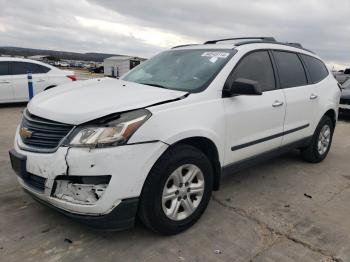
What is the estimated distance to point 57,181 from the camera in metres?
2.86

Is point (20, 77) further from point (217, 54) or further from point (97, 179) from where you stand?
point (97, 179)

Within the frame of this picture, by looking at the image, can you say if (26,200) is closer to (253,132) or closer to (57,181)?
(57,181)

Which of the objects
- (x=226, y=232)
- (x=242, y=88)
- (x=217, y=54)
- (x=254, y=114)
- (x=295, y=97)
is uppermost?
(x=217, y=54)

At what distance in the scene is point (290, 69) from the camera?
4.79 m

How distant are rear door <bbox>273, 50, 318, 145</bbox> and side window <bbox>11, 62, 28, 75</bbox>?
825 centimetres

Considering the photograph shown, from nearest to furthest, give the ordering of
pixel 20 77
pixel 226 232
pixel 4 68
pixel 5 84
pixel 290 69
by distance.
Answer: pixel 226 232, pixel 290 69, pixel 5 84, pixel 4 68, pixel 20 77

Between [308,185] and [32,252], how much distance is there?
3.33 m

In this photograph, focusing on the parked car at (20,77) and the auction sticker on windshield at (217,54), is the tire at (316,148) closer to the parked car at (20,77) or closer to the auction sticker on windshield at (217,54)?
the auction sticker on windshield at (217,54)

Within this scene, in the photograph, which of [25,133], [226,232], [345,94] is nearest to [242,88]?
[226,232]

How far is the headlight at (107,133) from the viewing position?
277cm

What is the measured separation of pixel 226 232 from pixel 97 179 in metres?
1.33

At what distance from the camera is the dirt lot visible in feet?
9.79

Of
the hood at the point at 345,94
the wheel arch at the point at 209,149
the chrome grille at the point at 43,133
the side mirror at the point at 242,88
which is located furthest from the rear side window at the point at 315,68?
the hood at the point at 345,94

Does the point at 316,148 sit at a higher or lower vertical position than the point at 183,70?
lower
